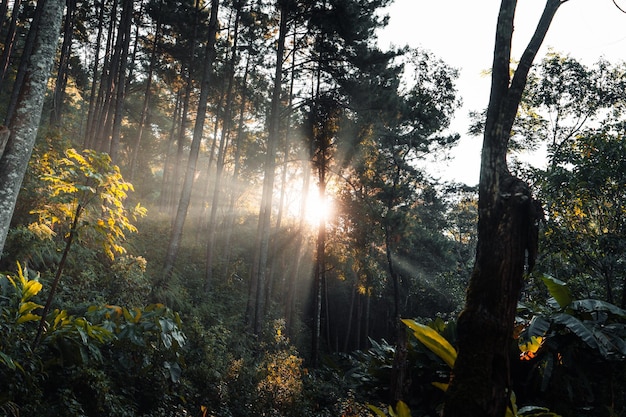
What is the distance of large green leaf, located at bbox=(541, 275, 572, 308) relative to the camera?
5.91m

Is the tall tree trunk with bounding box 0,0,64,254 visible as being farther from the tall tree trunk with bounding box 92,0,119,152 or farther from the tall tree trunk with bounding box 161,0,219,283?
the tall tree trunk with bounding box 92,0,119,152

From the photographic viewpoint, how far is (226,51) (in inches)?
796

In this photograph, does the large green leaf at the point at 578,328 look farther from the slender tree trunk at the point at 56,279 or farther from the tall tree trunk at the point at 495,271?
the slender tree trunk at the point at 56,279

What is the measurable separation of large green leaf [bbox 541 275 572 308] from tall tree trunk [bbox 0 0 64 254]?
24.5ft

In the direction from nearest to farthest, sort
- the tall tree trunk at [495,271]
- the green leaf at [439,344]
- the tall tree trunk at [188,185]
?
the tall tree trunk at [495,271] < the green leaf at [439,344] < the tall tree trunk at [188,185]

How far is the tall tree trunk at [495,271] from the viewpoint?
2.86 m

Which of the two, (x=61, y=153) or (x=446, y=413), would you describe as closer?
(x=446, y=413)

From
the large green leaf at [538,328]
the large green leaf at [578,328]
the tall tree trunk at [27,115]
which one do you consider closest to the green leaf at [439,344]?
the large green leaf at [538,328]

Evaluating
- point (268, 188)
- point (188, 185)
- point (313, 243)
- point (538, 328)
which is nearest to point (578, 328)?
point (538, 328)

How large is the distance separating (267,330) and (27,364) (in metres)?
11.2

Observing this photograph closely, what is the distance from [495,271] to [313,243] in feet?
59.7

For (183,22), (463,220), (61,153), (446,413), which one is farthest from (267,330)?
(463,220)

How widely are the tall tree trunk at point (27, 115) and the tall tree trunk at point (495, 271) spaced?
497 cm

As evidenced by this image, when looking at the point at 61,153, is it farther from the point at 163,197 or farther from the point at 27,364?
the point at 163,197
